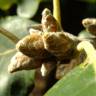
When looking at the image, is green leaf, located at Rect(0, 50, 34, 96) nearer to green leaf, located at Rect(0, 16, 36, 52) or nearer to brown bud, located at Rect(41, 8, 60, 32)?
green leaf, located at Rect(0, 16, 36, 52)

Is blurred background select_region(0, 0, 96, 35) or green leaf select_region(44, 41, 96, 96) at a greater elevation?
green leaf select_region(44, 41, 96, 96)

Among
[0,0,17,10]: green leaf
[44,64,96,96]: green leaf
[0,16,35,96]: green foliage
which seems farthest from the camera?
[0,0,17,10]: green leaf

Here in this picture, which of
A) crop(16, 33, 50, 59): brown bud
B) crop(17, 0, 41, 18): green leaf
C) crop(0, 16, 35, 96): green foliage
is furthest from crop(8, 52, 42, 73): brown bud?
crop(17, 0, 41, 18): green leaf

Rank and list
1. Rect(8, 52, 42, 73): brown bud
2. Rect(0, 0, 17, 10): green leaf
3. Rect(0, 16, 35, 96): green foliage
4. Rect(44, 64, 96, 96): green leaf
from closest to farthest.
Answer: Rect(44, 64, 96, 96): green leaf < Rect(8, 52, 42, 73): brown bud < Rect(0, 16, 35, 96): green foliage < Rect(0, 0, 17, 10): green leaf

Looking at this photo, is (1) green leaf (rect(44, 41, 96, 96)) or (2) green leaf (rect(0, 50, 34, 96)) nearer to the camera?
(1) green leaf (rect(44, 41, 96, 96))

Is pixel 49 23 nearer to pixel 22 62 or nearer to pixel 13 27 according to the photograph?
pixel 22 62

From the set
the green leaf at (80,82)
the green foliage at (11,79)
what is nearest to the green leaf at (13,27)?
the green foliage at (11,79)
